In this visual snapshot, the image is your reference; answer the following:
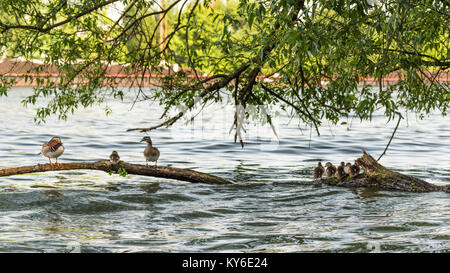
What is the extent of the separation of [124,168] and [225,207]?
244 cm

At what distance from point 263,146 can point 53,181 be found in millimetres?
12446

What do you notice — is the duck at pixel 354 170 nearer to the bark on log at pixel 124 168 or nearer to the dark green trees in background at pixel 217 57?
the dark green trees in background at pixel 217 57

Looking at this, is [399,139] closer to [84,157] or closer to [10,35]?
[84,157]

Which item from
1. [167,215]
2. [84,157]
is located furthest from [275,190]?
[84,157]

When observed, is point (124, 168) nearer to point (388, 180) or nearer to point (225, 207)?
point (225, 207)

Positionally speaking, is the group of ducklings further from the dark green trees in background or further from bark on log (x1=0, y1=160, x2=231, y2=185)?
bark on log (x1=0, y1=160, x2=231, y2=185)

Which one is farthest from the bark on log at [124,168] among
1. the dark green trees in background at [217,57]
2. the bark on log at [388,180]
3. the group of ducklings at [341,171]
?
the bark on log at [388,180]

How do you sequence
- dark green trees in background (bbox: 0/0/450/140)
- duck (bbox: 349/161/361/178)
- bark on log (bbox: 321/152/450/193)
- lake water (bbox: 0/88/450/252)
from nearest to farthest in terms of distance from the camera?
lake water (bbox: 0/88/450/252) < dark green trees in background (bbox: 0/0/450/140) < bark on log (bbox: 321/152/450/193) < duck (bbox: 349/161/361/178)

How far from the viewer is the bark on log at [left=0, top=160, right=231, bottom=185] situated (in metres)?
14.0

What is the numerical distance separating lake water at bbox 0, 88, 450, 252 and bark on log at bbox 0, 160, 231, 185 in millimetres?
591

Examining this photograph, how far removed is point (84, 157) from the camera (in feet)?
81.2

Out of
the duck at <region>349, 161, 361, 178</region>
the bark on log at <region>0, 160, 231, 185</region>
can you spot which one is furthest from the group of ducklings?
the bark on log at <region>0, 160, 231, 185</region>

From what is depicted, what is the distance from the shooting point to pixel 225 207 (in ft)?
49.5

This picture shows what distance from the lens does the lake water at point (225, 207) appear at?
1164cm
